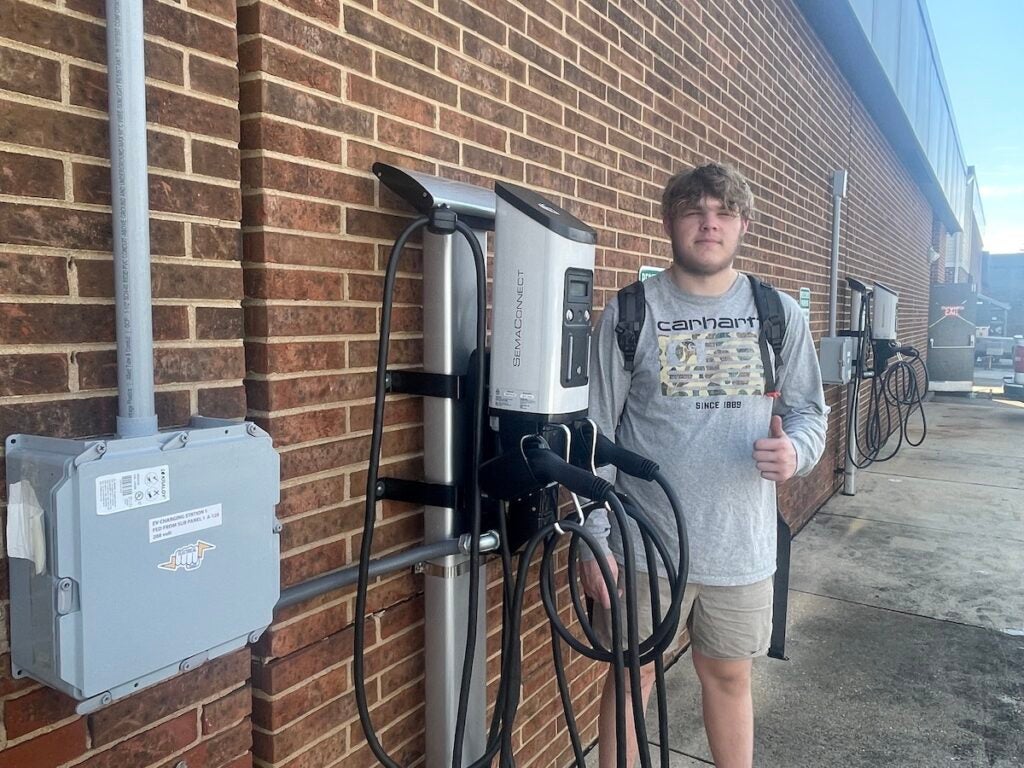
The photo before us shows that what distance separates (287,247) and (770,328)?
1341mm

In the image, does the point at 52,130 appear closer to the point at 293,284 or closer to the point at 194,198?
the point at 194,198

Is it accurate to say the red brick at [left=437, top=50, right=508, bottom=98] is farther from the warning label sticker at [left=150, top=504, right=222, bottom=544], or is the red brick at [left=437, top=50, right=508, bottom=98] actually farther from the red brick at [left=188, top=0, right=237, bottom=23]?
the warning label sticker at [left=150, top=504, right=222, bottom=544]

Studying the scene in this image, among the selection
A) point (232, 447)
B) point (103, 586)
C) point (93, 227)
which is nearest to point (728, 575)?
point (232, 447)

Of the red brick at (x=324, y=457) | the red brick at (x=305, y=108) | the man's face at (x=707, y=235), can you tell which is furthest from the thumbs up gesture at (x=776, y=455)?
the red brick at (x=305, y=108)

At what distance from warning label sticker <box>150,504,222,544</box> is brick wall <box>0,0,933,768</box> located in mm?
219

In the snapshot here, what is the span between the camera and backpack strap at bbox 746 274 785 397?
7.38ft

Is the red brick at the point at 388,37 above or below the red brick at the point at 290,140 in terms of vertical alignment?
above

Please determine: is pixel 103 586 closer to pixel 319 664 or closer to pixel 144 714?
pixel 144 714

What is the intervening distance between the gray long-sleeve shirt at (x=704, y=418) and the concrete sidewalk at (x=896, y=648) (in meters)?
1.13

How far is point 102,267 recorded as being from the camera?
130 centimetres

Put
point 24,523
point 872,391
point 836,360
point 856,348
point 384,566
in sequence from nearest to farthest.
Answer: point 24,523
point 384,566
point 836,360
point 856,348
point 872,391

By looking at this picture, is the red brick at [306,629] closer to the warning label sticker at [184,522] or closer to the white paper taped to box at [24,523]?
the warning label sticker at [184,522]

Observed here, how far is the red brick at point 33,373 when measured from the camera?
3.92 feet

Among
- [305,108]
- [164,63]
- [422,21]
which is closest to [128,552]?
[164,63]
